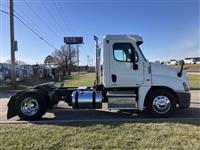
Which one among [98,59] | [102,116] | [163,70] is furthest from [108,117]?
[163,70]

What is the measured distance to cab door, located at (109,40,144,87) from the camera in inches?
368

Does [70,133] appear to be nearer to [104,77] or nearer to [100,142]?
[100,142]

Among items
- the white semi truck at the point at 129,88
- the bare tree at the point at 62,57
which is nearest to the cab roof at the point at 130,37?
the white semi truck at the point at 129,88

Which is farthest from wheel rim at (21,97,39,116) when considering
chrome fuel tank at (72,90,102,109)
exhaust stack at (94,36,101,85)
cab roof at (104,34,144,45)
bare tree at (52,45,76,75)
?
bare tree at (52,45,76,75)

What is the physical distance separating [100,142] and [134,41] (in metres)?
4.14

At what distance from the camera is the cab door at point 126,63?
9352mm

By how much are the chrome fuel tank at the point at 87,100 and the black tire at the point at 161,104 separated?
5.23ft

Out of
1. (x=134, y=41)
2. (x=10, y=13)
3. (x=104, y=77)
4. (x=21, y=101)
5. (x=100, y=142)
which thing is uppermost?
(x=10, y=13)

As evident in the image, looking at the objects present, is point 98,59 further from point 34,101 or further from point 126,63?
point 34,101

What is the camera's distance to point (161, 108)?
926 centimetres

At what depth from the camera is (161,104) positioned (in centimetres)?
927

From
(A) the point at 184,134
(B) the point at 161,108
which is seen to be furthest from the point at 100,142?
(B) the point at 161,108

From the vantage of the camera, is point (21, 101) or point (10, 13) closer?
point (21, 101)

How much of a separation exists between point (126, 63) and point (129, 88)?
843mm
